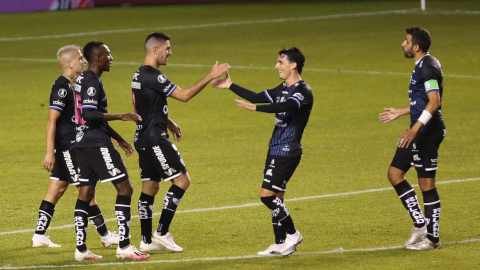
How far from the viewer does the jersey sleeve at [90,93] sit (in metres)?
7.73

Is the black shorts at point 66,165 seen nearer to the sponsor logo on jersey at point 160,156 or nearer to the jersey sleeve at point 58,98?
the jersey sleeve at point 58,98

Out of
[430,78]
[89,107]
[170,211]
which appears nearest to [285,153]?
[170,211]

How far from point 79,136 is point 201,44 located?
21.5m

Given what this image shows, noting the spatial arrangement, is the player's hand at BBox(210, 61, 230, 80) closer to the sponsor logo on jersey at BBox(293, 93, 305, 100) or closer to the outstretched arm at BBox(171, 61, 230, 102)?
the outstretched arm at BBox(171, 61, 230, 102)

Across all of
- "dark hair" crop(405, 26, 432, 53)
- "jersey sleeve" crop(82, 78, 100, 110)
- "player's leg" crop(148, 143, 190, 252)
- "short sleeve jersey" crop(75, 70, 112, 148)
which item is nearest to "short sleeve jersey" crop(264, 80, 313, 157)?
"player's leg" crop(148, 143, 190, 252)

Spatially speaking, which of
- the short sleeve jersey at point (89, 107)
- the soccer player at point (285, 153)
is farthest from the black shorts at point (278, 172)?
the short sleeve jersey at point (89, 107)

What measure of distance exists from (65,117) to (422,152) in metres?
3.66

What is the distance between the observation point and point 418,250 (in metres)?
8.00

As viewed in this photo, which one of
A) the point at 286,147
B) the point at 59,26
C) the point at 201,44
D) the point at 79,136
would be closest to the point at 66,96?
the point at 79,136

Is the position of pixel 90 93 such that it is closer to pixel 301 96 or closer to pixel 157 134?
pixel 157 134

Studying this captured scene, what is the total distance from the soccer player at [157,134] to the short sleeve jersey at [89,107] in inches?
14.9

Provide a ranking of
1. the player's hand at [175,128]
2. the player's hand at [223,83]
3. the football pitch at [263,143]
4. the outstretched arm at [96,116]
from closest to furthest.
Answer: the outstretched arm at [96,116]
the football pitch at [263,143]
the player's hand at [223,83]
the player's hand at [175,128]

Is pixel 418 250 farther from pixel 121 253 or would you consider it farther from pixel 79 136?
pixel 79 136

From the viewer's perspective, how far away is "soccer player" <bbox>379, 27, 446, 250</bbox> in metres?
8.00
